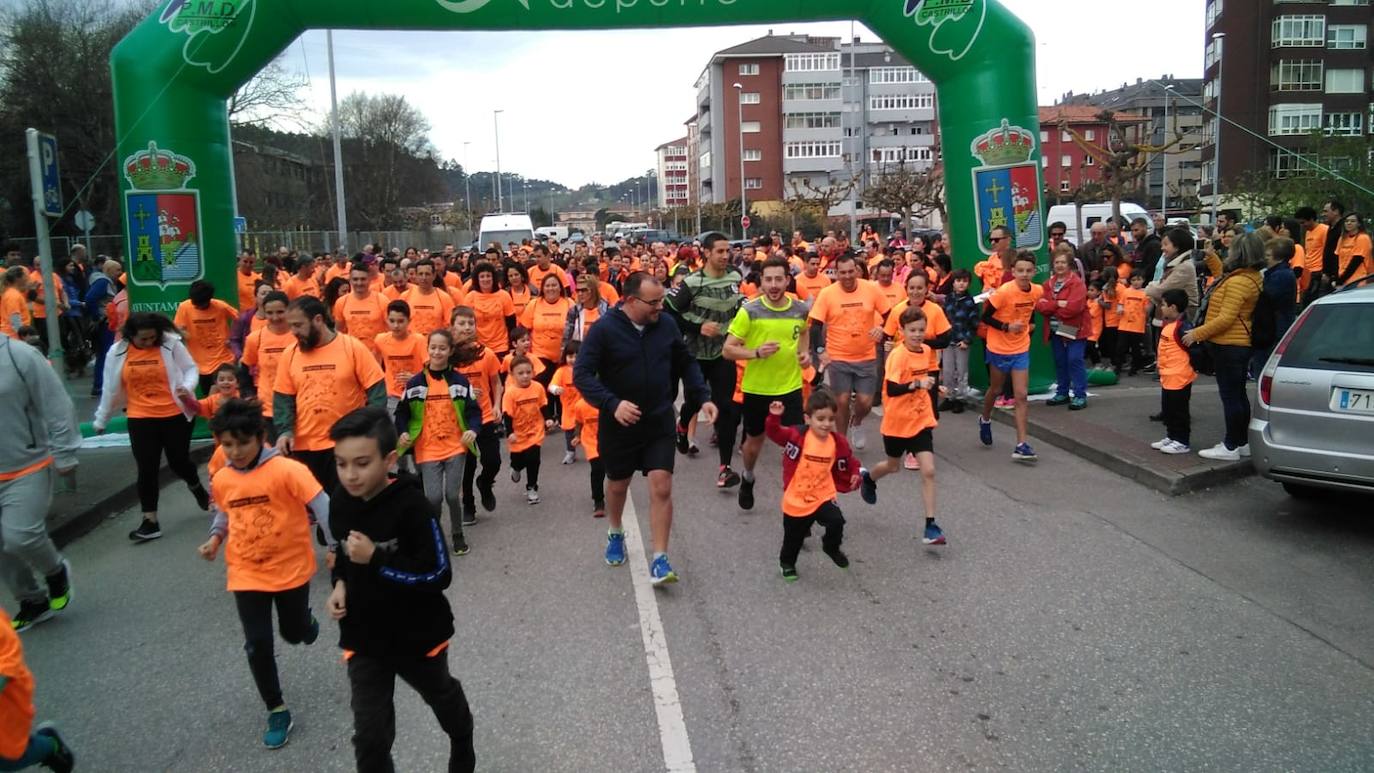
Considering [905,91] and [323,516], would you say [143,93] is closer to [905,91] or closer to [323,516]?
[323,516]

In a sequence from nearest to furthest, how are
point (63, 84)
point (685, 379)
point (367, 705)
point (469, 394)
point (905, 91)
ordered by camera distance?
point (367, 705) < point (685, 379) < point (469, 394) < point (63, 84) < point (905, 91)

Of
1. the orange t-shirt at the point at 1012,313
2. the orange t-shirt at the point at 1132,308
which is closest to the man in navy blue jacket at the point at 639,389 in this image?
the orange t-shirt at the point at 1012,313

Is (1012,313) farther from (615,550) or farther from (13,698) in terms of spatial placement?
(13,698)

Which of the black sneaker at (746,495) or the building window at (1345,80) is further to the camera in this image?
the building window at (1345,80)

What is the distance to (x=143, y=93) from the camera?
35.6ft

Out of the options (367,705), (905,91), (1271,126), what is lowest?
(367,705)

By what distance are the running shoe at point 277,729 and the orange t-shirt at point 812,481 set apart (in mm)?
2931

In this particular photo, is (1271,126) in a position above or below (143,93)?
above

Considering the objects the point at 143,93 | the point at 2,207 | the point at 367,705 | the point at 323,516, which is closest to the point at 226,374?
the point at 323,516

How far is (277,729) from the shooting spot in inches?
163

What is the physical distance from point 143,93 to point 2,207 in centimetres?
2947

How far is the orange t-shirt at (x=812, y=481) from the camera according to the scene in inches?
230

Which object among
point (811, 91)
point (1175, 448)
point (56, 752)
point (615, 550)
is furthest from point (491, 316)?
point (811, 91)

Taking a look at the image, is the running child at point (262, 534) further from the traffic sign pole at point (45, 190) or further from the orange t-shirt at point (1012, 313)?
the orange t-shirt at point (1012, 313)
